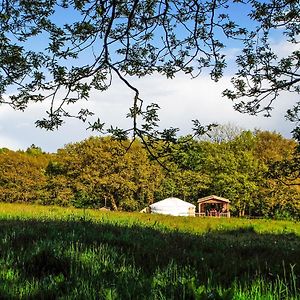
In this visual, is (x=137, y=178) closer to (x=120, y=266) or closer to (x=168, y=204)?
(x=168, y=204)

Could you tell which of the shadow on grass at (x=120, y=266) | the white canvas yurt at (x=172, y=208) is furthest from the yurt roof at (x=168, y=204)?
the shadow on grass at (x=120, y=266)

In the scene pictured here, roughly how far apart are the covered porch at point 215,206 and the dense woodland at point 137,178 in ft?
5.67

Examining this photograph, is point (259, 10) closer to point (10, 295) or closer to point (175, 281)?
point (175, 281)

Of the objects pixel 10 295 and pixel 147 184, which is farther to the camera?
pixel 147 184

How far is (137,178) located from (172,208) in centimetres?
665

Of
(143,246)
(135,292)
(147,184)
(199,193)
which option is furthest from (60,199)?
(135,292)

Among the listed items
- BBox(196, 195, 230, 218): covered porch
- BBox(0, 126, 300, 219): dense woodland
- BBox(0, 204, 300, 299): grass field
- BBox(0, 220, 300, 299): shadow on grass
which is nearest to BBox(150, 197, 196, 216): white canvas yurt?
BBox(196, 195, 230, 218): covered porch

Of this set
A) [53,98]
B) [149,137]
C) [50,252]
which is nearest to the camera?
[149,137]

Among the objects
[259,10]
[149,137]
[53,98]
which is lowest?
[149,137]

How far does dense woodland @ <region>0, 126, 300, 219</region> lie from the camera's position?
201 feet

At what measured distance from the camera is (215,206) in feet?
226

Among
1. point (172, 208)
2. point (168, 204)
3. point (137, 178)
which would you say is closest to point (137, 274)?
point (172, 208)

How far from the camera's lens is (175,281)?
4.69 meters

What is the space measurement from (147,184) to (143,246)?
184 feet
